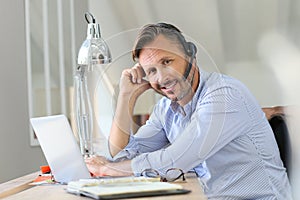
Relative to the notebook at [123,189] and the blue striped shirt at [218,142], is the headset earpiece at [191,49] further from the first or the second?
the notebook at [123,189]

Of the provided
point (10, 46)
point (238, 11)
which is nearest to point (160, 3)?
point (238, 11)

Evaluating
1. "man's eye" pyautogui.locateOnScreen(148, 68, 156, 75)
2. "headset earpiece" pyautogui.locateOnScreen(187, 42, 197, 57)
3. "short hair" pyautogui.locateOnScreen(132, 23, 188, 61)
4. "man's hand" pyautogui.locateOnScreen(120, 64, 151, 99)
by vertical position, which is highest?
"short hair" pyautogui.locateOnScreen(132, 23, 188, 61)

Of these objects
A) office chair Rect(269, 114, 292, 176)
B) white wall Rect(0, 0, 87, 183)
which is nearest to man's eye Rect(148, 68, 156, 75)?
office chair Rect(269, 114, 292, 176)

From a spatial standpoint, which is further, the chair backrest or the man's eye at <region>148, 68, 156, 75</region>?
the chair backrest

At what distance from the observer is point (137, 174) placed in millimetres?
1894

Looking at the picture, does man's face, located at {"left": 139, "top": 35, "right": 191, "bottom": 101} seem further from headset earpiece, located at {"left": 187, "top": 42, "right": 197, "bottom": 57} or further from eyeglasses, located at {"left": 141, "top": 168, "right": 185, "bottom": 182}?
eyeglasses, located at {"left": 141, "top": 168, "right": 185, "bottom": 182}

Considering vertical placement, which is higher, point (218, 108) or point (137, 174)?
point (218, 108)

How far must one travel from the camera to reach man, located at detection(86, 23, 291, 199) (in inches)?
75.5

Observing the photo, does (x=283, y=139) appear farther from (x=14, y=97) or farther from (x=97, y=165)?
(x=14, y=97)

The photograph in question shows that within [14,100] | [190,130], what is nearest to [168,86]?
[190,130]

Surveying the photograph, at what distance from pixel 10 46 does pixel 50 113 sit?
0.42 meters


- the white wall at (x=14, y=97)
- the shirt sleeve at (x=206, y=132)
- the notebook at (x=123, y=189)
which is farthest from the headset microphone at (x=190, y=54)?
the white wall at (x=14, y=97)

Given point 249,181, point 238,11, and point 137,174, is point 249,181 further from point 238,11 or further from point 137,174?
point 238,11

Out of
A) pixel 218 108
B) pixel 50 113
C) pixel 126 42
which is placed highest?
pixel 126 42
